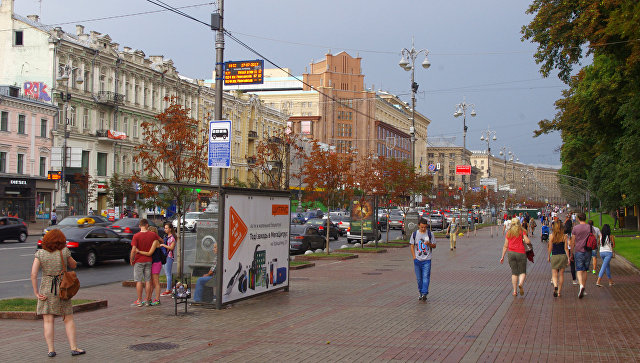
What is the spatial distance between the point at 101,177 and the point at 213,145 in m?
44.9

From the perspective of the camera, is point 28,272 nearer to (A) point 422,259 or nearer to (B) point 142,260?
(B) point 142,260

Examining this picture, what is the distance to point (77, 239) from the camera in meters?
23.5

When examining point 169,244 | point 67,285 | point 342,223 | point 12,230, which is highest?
point 169,244

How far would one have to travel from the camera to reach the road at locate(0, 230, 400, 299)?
16781 millimetres

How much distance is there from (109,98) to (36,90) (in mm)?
6087

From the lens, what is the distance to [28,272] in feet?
68.0

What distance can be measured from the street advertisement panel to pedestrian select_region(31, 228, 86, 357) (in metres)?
4.19

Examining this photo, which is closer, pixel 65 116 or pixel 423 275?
pixel 423 275

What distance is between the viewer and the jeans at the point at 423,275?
575 inches

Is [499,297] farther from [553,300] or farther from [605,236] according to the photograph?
[605,236]

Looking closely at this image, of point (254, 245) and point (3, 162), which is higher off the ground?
point (3, 162)

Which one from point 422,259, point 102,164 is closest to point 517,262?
point 422,259

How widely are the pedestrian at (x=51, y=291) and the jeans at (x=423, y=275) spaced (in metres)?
7.87

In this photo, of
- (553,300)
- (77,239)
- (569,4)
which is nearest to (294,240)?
(77,239)
